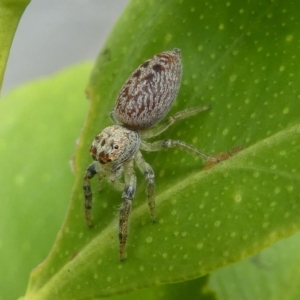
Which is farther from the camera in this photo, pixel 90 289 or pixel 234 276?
pixel 234 276

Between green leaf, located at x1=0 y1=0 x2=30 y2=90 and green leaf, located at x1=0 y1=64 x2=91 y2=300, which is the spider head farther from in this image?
green leaf, located at x1=0 y1=0 x2=30 y2=90

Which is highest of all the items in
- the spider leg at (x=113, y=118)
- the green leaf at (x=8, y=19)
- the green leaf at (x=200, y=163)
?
the green leaf at (x=8, y=19)

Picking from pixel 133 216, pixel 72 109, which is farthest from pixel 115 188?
pixel 72 109

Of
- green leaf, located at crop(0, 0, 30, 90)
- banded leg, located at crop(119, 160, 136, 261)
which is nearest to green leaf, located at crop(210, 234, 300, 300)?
banded leg, located at crop(119, 160, 136, 261)

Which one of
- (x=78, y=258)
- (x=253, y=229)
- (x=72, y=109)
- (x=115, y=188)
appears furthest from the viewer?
(x=72, y=109)

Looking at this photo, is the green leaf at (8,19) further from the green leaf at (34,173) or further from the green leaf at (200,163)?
the green leaf at (34,173)

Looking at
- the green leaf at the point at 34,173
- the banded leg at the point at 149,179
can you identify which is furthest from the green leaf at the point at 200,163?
the green leaf at the point at 34,173

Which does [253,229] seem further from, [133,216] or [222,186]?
[133,216]
